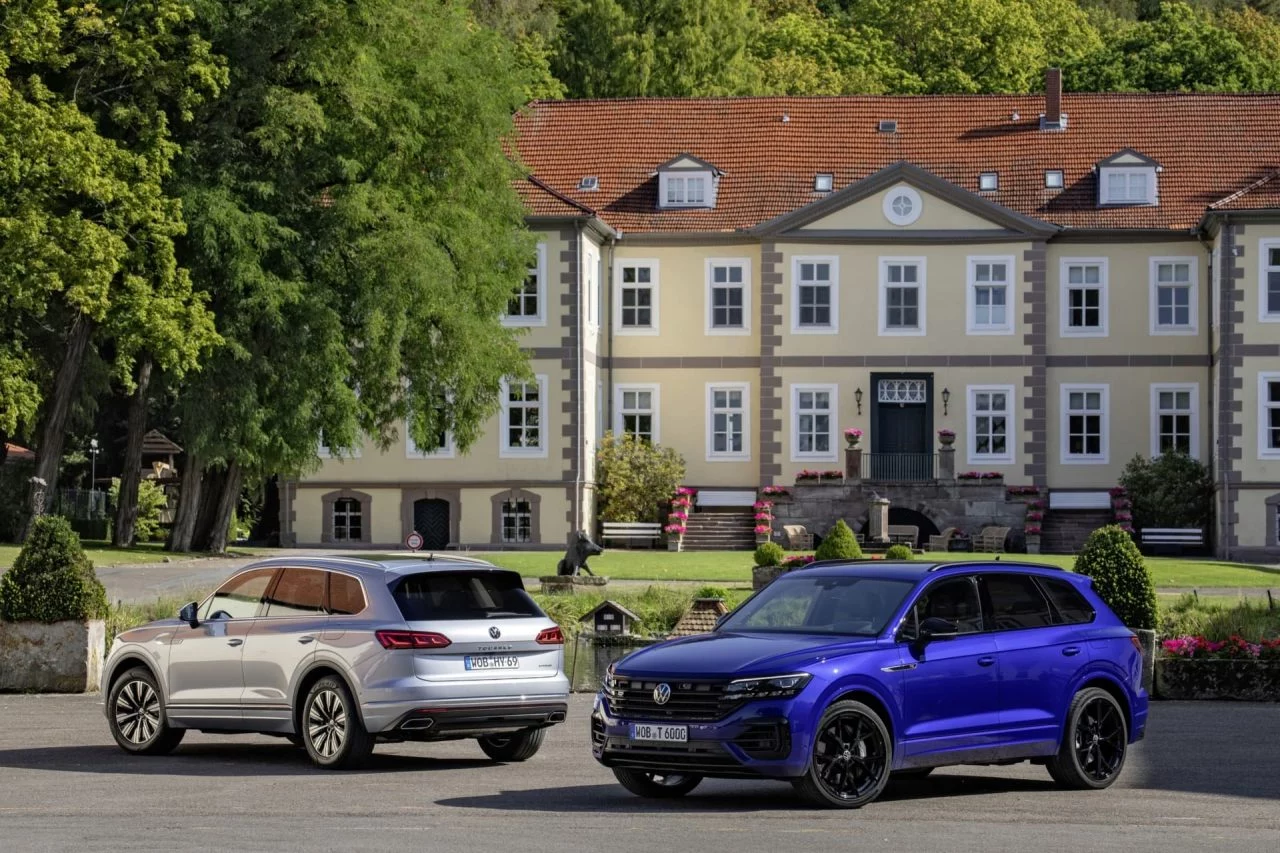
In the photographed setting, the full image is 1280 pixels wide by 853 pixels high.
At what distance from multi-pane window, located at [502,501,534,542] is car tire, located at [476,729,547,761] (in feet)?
115

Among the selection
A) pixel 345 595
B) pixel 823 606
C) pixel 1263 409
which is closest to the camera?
pixel 823 606

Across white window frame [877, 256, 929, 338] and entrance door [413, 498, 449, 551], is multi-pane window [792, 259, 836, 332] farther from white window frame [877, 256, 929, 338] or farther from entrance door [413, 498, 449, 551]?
entrance door [413, 498, 449, 551]

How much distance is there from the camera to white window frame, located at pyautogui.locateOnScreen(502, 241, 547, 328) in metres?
52.0

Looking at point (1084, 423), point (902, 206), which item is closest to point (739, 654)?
point (902, 206)

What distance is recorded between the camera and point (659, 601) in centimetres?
2966

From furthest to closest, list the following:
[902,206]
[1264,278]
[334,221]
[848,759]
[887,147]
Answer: [887,147]
[902,206]
[1264,278]
[334,221]
[848,759]

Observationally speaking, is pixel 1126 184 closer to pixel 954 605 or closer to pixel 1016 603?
pixel 1016 603

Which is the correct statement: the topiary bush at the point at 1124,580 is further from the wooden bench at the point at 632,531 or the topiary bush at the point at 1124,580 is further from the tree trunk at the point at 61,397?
the wooden bench at the point at 632,531

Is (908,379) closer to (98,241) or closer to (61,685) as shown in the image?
(98,241)

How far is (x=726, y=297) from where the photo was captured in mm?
53656

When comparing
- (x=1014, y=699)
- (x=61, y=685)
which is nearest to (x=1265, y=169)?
(x=61, y=685)

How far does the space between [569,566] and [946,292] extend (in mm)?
20725

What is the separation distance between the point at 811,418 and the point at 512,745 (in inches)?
1431

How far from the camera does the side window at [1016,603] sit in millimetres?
15117
